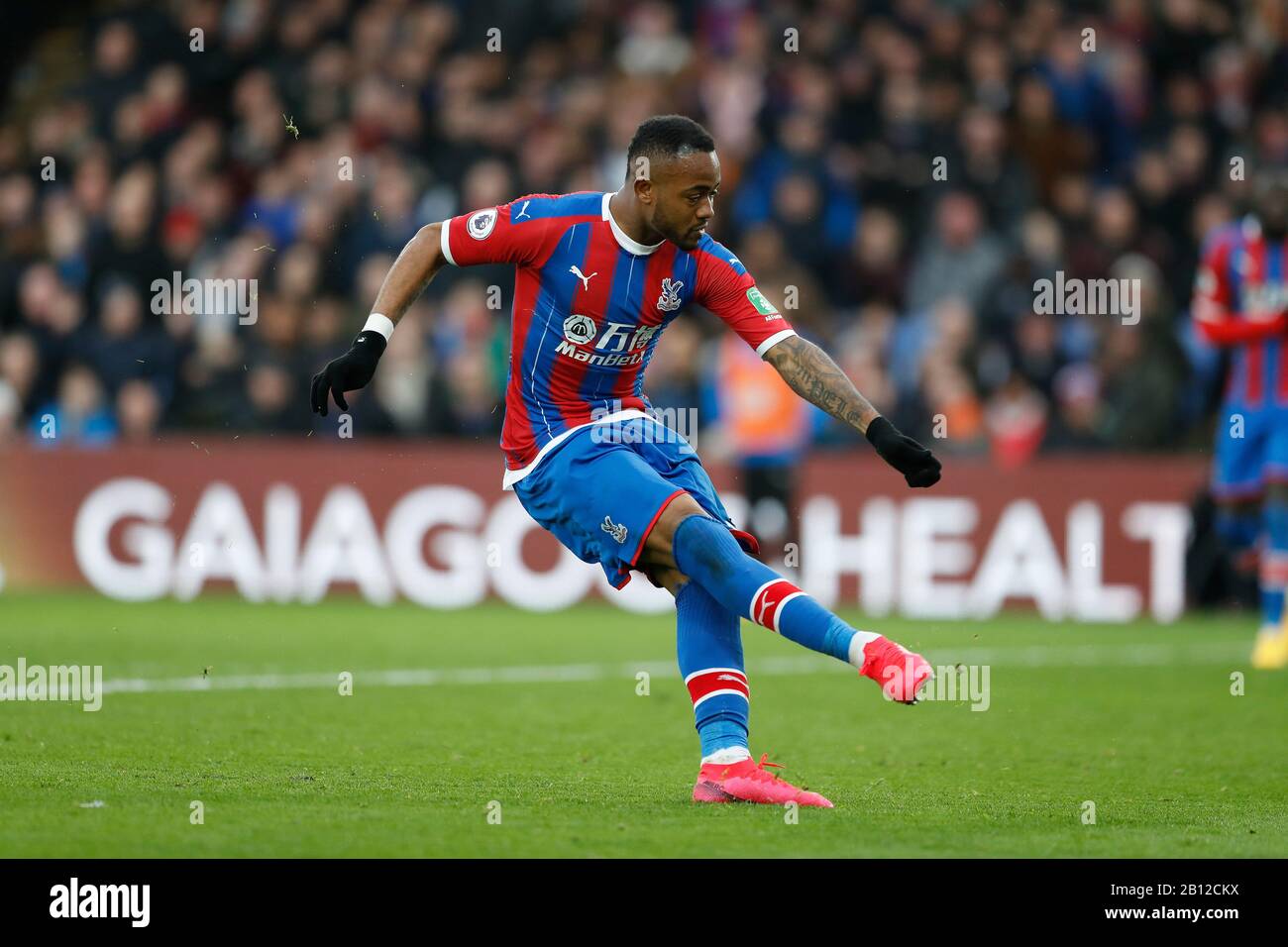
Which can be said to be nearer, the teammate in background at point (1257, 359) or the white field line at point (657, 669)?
the white field line at point (657, 669)

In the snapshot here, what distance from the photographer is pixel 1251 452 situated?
40.5 ft

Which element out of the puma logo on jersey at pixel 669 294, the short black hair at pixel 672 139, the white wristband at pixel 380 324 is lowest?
the white wristband at pixel 380 324

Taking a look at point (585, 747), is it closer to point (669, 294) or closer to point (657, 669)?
point (669, 294)

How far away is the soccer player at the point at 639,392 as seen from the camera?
630 centimetres

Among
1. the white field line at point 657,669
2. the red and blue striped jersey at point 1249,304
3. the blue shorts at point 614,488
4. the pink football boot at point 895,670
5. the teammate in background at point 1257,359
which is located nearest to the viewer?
the pink football boot at point 895,670

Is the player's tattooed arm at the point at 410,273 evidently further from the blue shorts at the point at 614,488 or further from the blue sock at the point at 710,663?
the blue sock at the point at 710,663

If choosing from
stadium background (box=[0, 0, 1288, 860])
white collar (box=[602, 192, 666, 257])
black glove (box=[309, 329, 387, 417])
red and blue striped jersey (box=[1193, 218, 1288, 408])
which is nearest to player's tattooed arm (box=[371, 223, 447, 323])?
black glove (box=[309, 329, 387, 417])

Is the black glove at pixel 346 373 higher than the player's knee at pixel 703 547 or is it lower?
higher

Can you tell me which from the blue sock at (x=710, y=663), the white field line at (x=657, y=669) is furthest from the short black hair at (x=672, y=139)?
the white field line at (x=657, y=669)

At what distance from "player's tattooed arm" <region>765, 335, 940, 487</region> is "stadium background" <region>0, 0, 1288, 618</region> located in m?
8.08

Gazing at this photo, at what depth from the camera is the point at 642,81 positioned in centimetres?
1761
